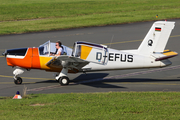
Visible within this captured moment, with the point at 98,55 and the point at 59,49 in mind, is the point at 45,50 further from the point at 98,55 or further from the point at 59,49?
the point at 98,55

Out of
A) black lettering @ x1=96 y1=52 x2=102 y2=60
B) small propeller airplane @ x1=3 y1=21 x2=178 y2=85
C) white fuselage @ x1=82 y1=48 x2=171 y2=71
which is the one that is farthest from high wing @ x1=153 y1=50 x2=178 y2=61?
black lettering @ x1=96 y1=52 x2=102 y2=60

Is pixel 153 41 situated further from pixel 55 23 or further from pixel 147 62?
pixel 55 23

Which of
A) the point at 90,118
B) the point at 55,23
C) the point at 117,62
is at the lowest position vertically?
the point at 90,118

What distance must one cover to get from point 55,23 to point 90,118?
2676cm

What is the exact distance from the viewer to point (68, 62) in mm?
13398

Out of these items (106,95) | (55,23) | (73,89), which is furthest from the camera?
(55,23)

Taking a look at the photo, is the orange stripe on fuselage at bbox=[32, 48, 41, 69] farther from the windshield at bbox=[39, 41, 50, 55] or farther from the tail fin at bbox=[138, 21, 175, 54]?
the tail fin at bbox=[138, 21, 175, 54]

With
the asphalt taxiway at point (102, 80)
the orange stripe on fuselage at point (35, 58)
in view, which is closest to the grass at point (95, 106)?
the asphalt taxiway at point (102, 80)

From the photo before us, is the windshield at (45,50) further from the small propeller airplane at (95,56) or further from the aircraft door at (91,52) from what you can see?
the aircraft door at (91,52)

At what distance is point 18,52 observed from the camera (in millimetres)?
13609

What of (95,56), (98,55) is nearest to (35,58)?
(95,56)

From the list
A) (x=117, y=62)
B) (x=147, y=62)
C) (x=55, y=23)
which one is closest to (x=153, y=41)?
(x=147, y=62)

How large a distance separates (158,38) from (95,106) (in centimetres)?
582

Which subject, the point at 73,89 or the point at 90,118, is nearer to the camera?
the point at 90,118
